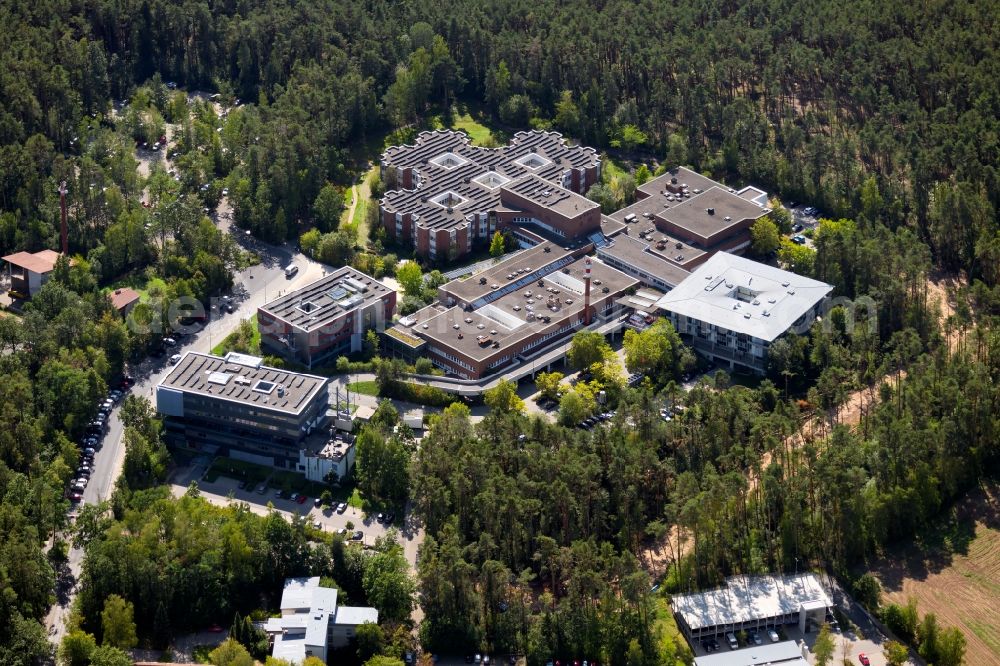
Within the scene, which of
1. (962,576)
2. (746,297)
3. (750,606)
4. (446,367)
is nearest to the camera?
(750,606)

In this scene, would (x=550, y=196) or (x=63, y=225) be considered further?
Answer: (x=550, y=196)

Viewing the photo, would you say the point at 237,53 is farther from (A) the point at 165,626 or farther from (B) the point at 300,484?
(A) the point at 165,626

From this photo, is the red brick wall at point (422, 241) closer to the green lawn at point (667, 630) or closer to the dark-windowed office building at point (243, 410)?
the dark-windowed office building at point (243, 410)

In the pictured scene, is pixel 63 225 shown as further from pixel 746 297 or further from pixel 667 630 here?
pixel 667 630

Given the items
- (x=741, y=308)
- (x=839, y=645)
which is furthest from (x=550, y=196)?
(x=839, y=645)

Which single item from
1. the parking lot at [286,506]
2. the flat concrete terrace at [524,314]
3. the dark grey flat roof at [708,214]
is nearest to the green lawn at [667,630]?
the parking lot at [286,506]

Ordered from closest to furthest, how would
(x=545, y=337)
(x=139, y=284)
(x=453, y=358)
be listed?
1. (x=453, y=358)
2. (x=545, y=337)
3. (x=139, y=284)
